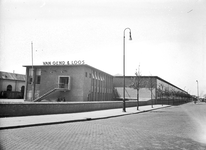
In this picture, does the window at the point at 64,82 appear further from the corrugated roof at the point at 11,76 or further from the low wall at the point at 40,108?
the corrugated roof at the point at 11,76

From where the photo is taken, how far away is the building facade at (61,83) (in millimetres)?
43344

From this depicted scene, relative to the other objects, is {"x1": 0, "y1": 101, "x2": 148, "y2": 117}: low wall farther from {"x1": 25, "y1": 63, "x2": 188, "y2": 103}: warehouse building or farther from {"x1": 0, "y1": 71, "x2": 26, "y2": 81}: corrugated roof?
{"x1": 0, "y1": 71, "x2": 26, "y2": 81}: corrugated roof

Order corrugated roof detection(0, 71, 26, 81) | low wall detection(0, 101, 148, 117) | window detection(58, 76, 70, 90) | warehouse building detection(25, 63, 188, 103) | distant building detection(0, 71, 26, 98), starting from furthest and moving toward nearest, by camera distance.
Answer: corrugated roof detection(0, 71, 26, 81), distant building detection(0, 71, 26, 98), window detection(58, 76, 70, 90), warehouse building detection(25, 63, 188, 103), low wall detection(0, 101, 148, 117)

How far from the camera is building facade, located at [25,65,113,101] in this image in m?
43.3

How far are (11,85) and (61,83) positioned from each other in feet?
108

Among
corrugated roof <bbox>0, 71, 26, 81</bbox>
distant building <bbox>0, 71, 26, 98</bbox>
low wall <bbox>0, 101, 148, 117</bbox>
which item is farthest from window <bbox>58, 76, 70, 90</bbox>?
corrugated roof <bbox>0, 71, 26, 81</bbox>

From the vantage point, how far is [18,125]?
1076cm

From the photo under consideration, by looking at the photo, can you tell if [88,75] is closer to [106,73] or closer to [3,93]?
[106,73]

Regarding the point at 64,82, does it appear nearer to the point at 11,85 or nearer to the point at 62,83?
the point at 62,83

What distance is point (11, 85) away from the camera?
2680 inches

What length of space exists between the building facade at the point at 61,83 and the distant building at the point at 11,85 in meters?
17.1

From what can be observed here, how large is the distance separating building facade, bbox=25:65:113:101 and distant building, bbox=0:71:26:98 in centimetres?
1708

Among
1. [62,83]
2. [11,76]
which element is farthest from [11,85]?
[62,83]

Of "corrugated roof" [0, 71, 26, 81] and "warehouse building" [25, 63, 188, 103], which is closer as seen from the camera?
"warehouse building" [25, 63, 188, 103]
